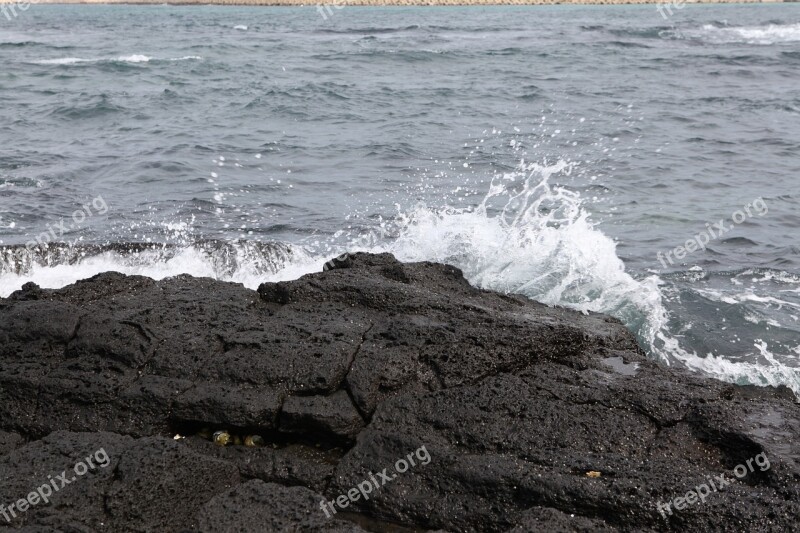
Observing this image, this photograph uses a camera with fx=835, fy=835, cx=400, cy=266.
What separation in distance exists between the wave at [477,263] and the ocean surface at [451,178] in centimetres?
3

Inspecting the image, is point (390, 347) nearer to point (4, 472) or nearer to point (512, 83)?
point (4, 472)

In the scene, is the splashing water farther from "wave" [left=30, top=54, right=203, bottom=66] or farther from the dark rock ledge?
"wave" [left=30, top=54, right=203, bottom=66]

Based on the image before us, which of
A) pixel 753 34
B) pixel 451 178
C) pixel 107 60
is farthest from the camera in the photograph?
pixel 753 34

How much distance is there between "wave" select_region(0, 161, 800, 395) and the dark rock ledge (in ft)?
7.04

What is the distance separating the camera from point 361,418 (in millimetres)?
4520

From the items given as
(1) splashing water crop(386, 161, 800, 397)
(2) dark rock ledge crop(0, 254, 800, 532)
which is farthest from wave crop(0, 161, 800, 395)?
(2) dark rock ledge crop(0, 254, 800, 532)

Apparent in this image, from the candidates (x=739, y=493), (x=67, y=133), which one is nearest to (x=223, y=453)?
(x=739, y=493)

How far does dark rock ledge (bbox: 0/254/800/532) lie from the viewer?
12.5 ft

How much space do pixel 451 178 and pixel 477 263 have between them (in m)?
4.77

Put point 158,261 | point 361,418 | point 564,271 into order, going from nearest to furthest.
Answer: point 361,418
point 564,271
point 158,261

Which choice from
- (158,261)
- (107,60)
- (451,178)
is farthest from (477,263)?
(107,60)

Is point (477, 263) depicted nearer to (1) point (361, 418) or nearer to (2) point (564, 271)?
(2) point (564, 271)

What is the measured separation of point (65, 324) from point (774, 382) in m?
5.29

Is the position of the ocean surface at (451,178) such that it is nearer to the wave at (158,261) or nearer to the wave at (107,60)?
the wave at (158,261)
